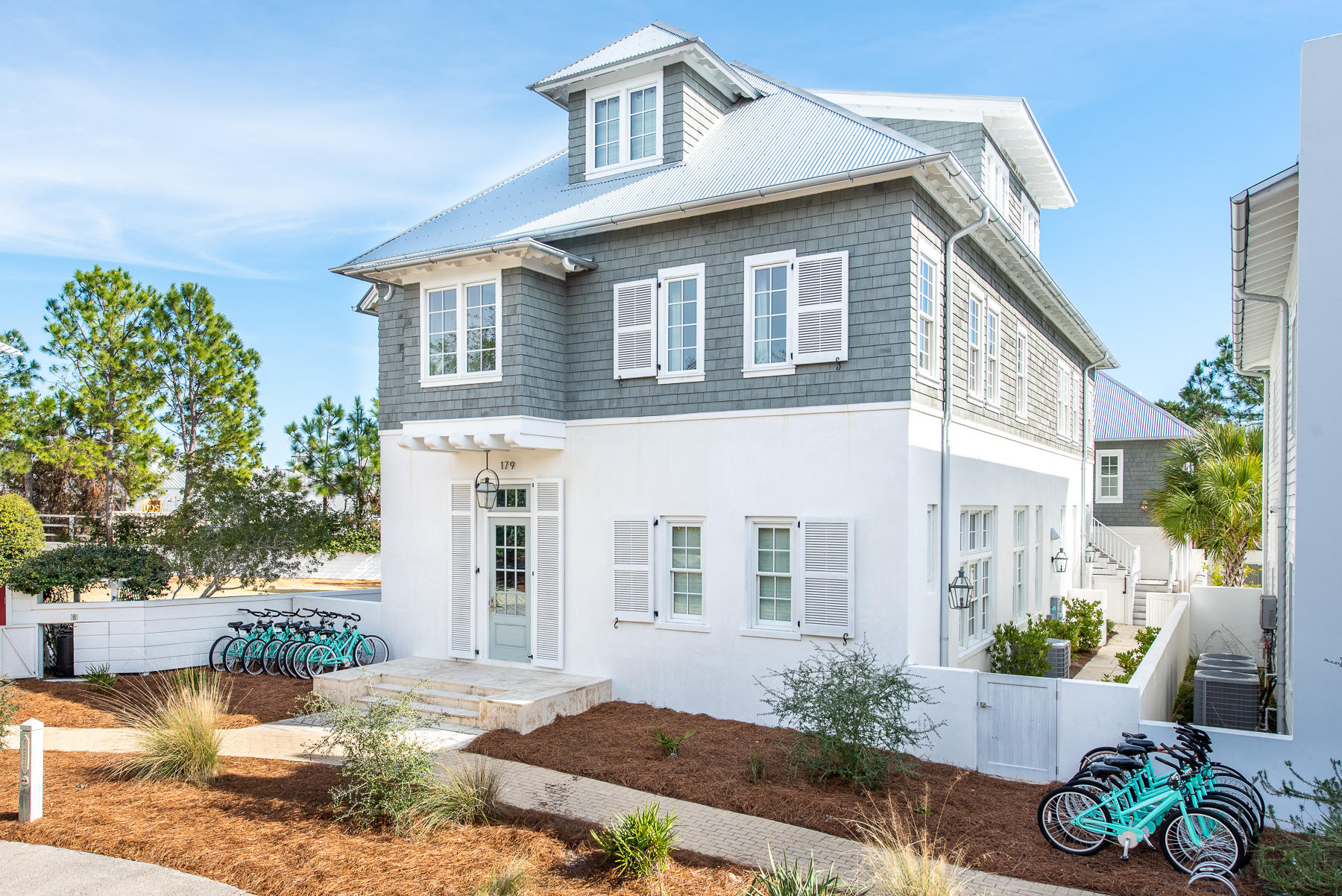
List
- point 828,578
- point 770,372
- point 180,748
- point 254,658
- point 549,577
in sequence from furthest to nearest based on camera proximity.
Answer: point 254,658
point 549,577
point 770,372
point 828,578
point 180,748

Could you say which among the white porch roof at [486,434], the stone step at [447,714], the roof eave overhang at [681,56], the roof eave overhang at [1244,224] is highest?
the roof eave overhang at [681,56]

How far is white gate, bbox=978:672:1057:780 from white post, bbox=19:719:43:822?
8.78 m

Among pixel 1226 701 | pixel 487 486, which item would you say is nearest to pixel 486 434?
pixel 487 486

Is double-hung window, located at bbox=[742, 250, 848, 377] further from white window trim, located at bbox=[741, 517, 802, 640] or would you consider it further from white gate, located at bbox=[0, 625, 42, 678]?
white gate, located at bbox=[0, 625, 42, 678]

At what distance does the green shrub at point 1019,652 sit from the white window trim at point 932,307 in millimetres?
4283

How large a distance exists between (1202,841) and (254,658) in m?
13.1

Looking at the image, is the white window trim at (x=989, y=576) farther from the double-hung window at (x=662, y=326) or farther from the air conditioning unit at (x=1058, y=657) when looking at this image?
the double-hung window at (x=662, y=326)

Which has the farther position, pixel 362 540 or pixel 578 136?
pixel 362 540

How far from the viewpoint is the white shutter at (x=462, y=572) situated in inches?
523

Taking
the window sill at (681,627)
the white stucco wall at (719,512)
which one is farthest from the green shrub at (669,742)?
the window sill at (681,627)

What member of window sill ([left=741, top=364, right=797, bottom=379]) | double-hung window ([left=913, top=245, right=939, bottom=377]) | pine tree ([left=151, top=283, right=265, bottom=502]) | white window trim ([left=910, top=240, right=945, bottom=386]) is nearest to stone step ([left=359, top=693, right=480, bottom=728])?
window sill ([left=741, top=364, right=797, bottom=379])

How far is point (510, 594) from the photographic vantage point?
13.0 meters

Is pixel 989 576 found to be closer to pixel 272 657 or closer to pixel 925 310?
pixel 925 310

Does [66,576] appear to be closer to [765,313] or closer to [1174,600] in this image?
[765,313]
